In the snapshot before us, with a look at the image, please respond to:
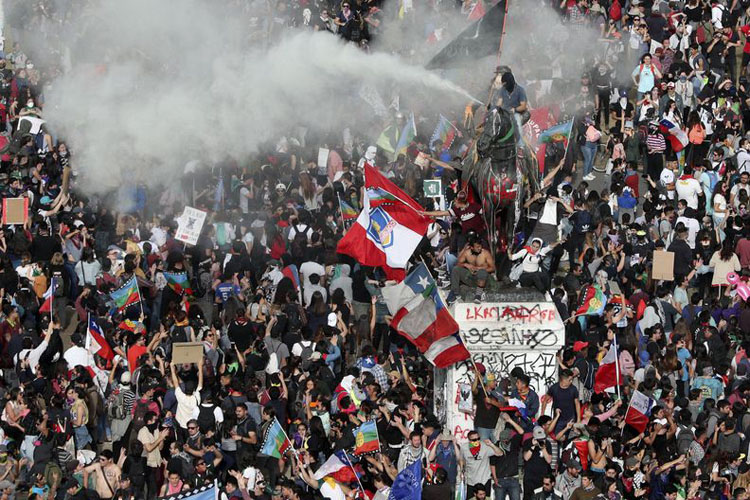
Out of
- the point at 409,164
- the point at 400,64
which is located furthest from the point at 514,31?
the point at 409,164

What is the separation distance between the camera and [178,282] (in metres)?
31.6

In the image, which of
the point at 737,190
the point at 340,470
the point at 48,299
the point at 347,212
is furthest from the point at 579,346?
the point at 48,299

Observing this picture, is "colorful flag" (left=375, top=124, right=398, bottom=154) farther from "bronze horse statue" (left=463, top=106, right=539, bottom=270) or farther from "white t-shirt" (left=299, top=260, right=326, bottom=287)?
"bronze horse statue" (left=463, top=106, right=539, bottom=270)

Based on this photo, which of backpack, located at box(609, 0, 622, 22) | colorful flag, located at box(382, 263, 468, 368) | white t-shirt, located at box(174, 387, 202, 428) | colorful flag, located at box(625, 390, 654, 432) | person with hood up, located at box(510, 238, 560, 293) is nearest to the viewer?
colorful flag, located at box(625, 390, 654, 432)

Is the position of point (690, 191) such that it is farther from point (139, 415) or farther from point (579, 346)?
point (139, 415)

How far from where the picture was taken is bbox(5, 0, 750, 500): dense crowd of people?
26.2 meters

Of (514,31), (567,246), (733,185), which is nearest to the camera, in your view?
(567,246)

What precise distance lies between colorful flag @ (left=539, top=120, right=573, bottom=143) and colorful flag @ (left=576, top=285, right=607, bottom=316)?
4976 millimetres

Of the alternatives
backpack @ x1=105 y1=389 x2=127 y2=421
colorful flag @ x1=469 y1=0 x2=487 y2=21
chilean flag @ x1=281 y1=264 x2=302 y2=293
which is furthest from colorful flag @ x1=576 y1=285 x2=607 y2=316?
colorful flag @ x1=469 y1=0 x2=487 y2=21

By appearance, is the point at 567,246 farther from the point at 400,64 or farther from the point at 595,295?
the point at 400,64

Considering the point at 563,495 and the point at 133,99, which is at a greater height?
the point at 133,99

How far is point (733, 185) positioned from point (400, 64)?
23.9ft

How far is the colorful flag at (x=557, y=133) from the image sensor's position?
112 ft

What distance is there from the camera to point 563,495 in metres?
25.3
